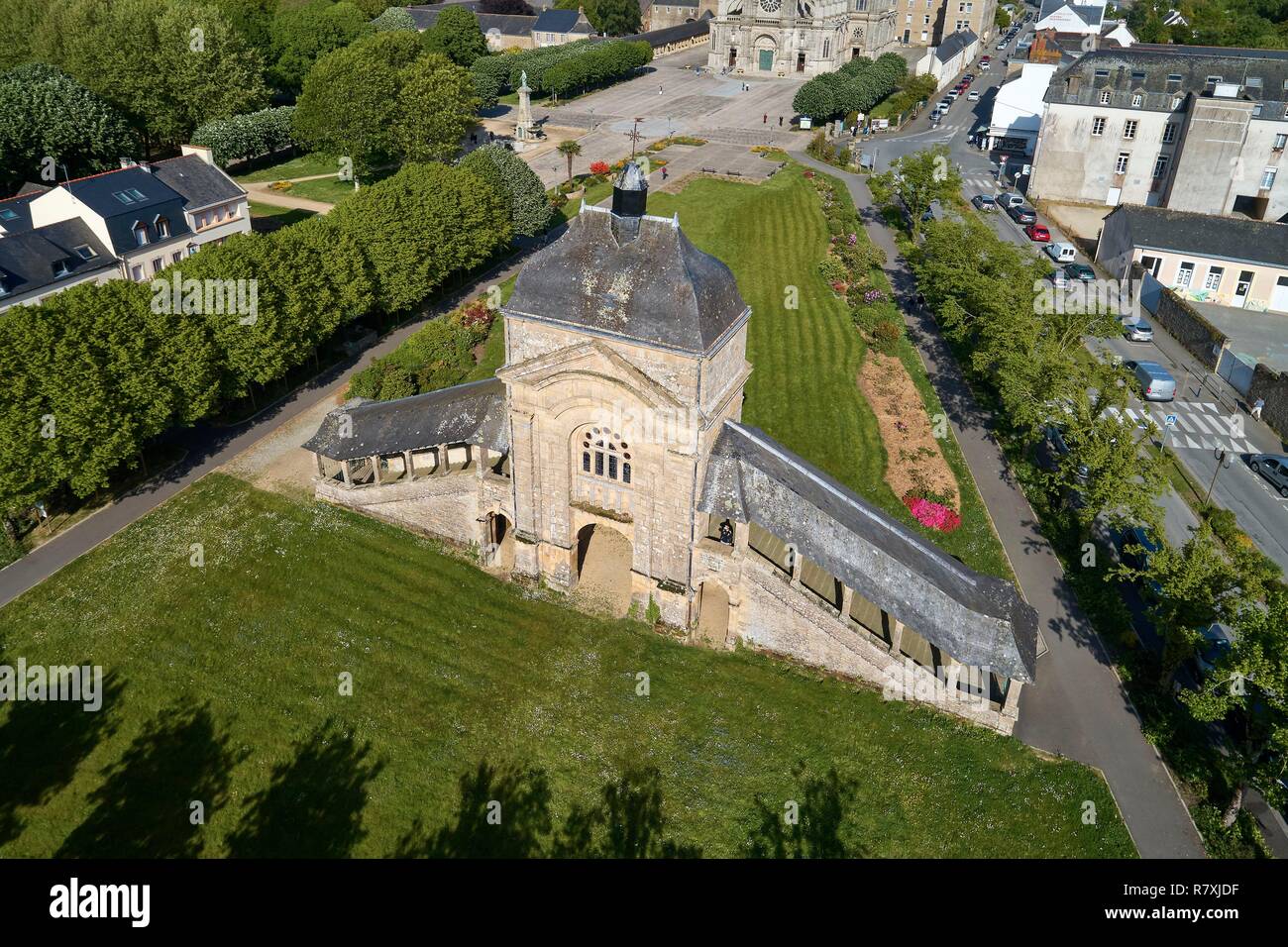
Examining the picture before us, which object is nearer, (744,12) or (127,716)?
(127,716)

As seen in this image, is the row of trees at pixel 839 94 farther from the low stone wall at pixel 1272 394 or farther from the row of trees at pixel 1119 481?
the low stone wall at pixel 1272 394

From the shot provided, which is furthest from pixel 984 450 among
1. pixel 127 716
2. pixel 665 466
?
pixel 127 716

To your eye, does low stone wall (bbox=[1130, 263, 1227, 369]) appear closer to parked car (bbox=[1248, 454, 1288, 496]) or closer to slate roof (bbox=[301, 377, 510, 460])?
parked car (bbox=[1248, 454, 1288, 496])

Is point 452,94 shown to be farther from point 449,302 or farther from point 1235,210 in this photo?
point 1235,210

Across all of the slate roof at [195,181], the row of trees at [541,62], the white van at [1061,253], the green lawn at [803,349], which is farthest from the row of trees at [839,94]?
the slate roof at [195,181]

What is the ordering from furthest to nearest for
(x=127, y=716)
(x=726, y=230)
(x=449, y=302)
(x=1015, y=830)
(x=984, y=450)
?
(x=726, y=230), (x=449, y=302), (x=984, y=450), (x=127, y=716), (x=1015, y=830)

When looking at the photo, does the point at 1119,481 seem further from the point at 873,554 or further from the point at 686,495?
the point at 686,495

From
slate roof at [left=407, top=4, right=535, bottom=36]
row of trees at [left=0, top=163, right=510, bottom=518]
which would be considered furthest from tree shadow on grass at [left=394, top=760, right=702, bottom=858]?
slate roof at [left=407, top=4, right=535, bottom=36]
